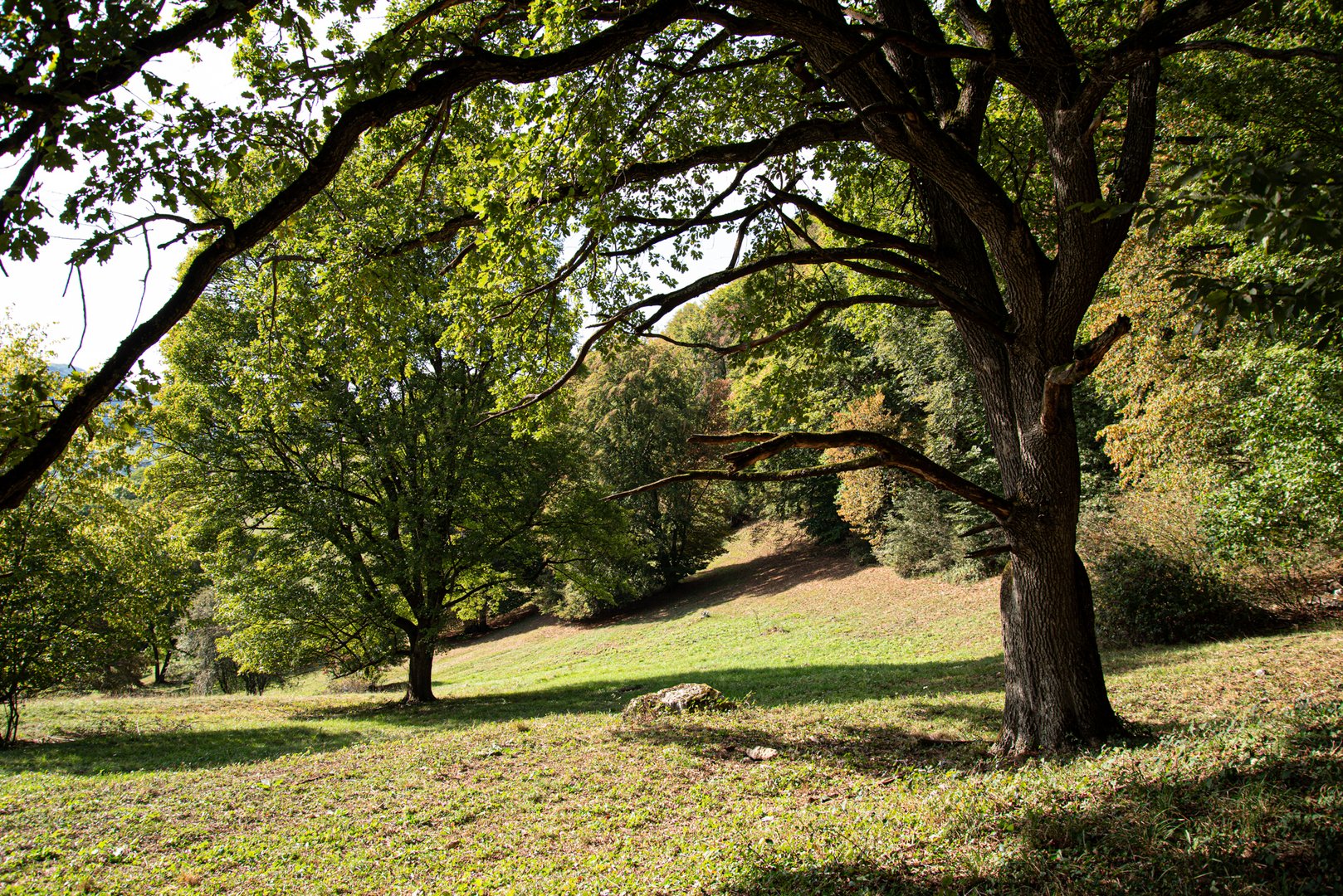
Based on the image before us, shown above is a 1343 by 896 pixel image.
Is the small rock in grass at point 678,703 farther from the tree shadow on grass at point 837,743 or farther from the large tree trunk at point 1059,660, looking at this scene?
the large tree trunk at point 1059,660

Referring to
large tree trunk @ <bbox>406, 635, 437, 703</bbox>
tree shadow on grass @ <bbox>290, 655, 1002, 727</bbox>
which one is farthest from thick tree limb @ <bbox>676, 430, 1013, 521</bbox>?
large tree trunk @ <bbox>406, 635, 437, 703</bbox>

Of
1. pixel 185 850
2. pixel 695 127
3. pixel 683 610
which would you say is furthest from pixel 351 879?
pixel 683 610

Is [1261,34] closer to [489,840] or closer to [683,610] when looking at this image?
[489,840]

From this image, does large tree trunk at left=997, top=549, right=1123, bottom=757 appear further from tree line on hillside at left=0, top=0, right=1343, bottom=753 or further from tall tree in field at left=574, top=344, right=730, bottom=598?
tall tree in field at left=574, top=344, right=730, bottom=598

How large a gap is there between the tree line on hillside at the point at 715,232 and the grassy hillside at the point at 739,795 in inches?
60.6

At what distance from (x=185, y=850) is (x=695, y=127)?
8809mm

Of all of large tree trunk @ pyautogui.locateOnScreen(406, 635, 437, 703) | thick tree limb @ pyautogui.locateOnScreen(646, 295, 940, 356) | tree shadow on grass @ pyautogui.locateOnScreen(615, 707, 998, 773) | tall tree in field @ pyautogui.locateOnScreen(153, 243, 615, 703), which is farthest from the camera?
large tree trunk @ pyautogui.locateOnScreen(406, 635, 437, 703)

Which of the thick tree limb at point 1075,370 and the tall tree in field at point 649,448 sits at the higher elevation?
the tall tree in field at point 649,448

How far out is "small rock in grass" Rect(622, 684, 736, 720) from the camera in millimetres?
10258

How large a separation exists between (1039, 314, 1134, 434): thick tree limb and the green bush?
9168 mm

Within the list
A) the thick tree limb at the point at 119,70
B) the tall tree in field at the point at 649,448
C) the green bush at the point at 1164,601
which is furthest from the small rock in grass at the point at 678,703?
the tall tree in field at the point at 649,448

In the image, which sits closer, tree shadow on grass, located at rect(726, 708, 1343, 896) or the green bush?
tree shadow on grass, located at rect(726, 708, 1343, 896)

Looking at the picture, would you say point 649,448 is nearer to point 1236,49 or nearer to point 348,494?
point 348,494

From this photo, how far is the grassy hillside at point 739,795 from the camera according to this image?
358cm
